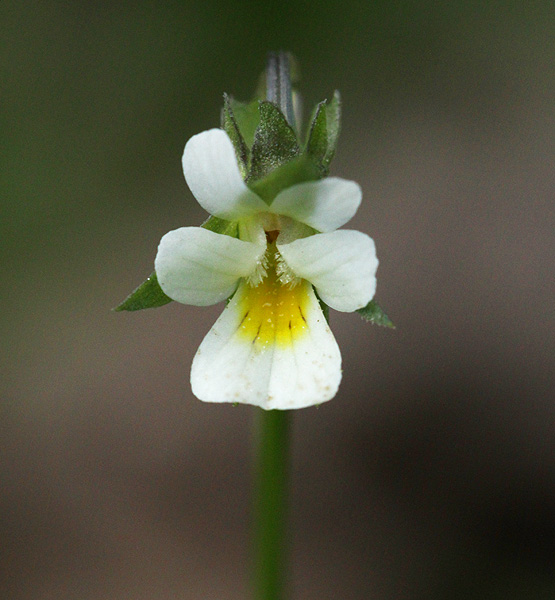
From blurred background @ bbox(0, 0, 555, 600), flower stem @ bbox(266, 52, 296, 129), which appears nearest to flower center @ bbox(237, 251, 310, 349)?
flower stem @ bbox(266, 52, 296, 129)

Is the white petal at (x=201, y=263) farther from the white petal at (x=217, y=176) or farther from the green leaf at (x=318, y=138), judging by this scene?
the green leaf at (x=318, y=138)

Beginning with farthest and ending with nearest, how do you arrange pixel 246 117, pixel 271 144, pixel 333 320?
pixel 333 320, pixel 246 117, pixel 271 144

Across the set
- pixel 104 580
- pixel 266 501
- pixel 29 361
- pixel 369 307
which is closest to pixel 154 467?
pixel 104 580

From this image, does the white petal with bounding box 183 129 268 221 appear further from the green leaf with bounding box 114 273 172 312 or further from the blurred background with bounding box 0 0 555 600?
the blurred background with bounding box 0 0 555 600

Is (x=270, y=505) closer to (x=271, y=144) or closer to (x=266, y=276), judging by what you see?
(x=266, y=276)

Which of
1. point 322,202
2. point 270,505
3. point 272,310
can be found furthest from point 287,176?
point 270,505

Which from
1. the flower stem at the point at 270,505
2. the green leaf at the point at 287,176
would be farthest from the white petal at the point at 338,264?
the flower stem at the point at 270,505
